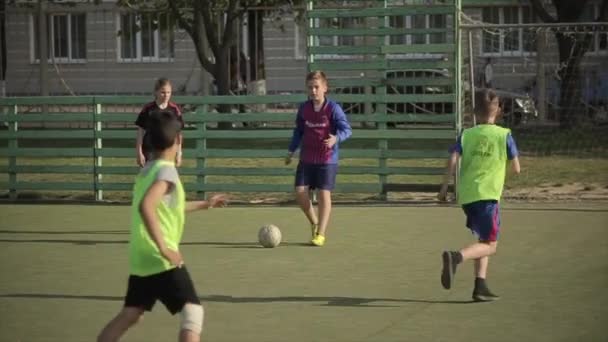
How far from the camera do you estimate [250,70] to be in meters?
30.9

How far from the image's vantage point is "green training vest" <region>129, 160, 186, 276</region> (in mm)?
6734

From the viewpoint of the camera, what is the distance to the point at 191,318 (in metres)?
6.68

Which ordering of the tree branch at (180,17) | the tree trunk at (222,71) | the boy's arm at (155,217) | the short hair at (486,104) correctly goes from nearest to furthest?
1. the boy's arm at (155,217)
2. the short hair at (486,104)
3. the tree branch at (180,17)
4. the tree trunk at (222,71)

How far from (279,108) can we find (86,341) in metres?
12.4

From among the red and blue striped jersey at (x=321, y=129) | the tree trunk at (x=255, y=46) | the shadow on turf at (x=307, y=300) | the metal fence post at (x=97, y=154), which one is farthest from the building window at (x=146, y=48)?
the shadow on turf at (x=307, y=300)

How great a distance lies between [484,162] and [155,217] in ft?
12.1

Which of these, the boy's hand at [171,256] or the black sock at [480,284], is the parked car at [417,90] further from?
the boy's hand at [171,256]

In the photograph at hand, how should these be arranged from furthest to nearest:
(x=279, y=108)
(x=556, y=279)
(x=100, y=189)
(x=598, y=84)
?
(x=598, y=84), (x=279, y=108), (x=100, y=189), (x=556, y=279)

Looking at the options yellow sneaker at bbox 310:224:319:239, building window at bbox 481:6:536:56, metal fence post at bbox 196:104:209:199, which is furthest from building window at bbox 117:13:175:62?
yellow sneaker at bbox 310:224:319:239

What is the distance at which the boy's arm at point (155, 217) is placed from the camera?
659 centimetres

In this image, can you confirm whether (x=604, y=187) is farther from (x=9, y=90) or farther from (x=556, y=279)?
(x=9, y=90)

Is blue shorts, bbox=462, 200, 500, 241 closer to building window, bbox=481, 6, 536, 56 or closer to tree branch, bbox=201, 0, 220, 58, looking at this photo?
tree branch, bbox=201, 0, 220, 58

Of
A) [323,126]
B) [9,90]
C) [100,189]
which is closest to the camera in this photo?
[323,126]

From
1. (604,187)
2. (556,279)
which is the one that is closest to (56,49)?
(604,187)
